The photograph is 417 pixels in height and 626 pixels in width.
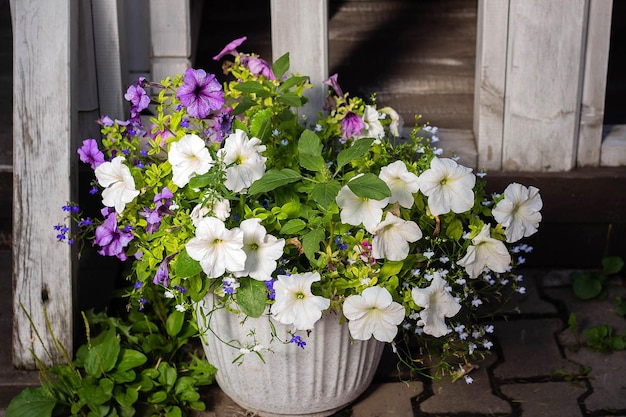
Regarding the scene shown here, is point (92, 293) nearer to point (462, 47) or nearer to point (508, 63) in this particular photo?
point (508, 63)

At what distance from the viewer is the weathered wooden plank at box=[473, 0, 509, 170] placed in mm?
3471

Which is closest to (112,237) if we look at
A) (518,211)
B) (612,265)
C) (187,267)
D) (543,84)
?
(187,267)

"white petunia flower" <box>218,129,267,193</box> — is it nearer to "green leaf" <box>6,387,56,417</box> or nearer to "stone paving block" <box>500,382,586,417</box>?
"green leaf" <box>6,387,56,417</box>

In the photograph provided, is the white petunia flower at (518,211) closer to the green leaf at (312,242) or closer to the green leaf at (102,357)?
the green leaf at (312,242)

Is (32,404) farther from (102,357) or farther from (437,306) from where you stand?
(437,306)

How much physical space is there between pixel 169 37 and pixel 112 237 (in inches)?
33.0

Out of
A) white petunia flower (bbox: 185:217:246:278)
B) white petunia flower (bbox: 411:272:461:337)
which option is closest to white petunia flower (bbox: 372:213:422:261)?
white petunia flower (bbox: 411:272:461:337)

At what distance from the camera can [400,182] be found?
2758mm

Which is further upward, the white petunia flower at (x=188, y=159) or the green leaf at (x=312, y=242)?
the white petunia flower at (x=188, y=159)

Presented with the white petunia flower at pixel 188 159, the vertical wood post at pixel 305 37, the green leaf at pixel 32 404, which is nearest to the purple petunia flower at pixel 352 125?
the vertical wood post at pixel 305 37

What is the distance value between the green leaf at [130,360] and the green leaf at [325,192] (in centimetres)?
86

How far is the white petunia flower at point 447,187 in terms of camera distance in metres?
2.71

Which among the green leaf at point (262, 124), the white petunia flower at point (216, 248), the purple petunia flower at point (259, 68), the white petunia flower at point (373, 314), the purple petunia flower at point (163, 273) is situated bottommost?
the white petunia flower at point (373, 314)

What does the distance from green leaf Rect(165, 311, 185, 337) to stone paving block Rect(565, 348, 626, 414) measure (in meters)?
1.32
